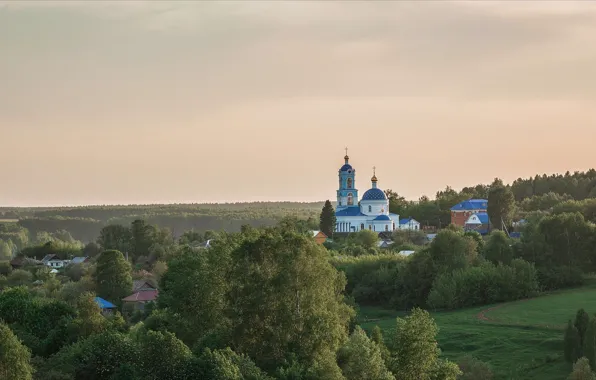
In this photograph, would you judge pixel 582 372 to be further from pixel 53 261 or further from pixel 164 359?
pixel 53 261

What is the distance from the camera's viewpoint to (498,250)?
260 ft

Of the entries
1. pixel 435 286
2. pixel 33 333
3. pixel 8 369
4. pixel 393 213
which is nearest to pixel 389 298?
pixel 435 286

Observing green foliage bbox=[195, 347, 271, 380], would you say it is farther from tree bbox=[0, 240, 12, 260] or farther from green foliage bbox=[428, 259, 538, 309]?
tree bbox=[0, 240, 12, 260]

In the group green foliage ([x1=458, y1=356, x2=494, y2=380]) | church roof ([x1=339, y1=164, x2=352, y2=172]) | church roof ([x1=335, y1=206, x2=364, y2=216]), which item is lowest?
green foliage ([x1=458, y1=356, x2=494, y2=380])

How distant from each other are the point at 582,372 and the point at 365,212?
82.6 metres

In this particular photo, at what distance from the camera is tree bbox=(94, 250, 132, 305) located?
8112 centimetres

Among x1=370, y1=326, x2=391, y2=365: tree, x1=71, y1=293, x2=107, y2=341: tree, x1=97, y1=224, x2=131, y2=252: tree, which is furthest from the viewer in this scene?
x1=97, y1=224, x2=131, y2=252: tree

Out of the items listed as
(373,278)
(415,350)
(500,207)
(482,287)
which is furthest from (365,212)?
(415,350)

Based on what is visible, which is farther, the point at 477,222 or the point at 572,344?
the point at 477,222

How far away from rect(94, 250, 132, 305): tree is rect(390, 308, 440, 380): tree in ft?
145

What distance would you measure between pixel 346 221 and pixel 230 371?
86.9m

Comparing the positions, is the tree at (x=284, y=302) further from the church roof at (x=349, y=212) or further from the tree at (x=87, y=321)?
the church roof at (x=349, y=212)

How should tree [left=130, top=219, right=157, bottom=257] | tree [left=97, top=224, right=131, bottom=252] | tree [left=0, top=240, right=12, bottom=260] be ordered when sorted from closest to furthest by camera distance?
tree [left=130, top=219, right=157, bottom=257] < tree [left=97, top=224, right=131, bottom=252] < tree [left=0, top=240, right=12, bottom=260]

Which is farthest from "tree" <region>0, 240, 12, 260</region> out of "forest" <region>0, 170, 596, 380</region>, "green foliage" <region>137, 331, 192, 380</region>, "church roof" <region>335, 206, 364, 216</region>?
"green foliage" <region>137, 331, 192, 380</region>
